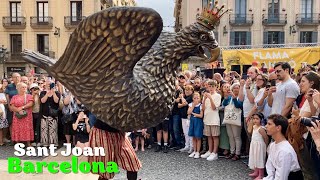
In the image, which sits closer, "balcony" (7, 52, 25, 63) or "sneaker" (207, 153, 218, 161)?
"sneaker" (207, 153, 218, 161)

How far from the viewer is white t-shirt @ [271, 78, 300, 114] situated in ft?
16.3

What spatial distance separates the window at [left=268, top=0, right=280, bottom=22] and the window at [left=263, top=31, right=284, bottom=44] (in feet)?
3.78

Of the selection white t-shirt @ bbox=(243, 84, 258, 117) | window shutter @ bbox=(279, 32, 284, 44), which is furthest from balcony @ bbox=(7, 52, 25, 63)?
white t-shirt @ bbox=(243, 84, 258, 117)

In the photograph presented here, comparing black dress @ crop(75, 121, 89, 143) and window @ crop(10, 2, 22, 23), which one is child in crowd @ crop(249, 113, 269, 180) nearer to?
black dress @ crop(75, 121, 89, 143)

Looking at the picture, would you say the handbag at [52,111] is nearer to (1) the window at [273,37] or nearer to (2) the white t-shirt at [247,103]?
(2) the white t-shirt at [247,103]

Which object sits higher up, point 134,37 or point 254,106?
point 134,37

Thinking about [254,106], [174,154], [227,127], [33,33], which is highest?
[33,33]

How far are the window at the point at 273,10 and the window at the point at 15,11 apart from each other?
835 inches

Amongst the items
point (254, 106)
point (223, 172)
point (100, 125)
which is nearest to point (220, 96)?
point (254, 106)

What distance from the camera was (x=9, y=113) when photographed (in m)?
8.41

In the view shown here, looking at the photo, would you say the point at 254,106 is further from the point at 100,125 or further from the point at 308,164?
the point at 100,125

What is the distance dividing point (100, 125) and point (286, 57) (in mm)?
9535

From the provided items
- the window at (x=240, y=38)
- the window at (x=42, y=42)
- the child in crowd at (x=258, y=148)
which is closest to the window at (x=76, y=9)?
the window at (x=42, y=42)

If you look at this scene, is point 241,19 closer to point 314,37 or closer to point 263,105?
point 314,37
